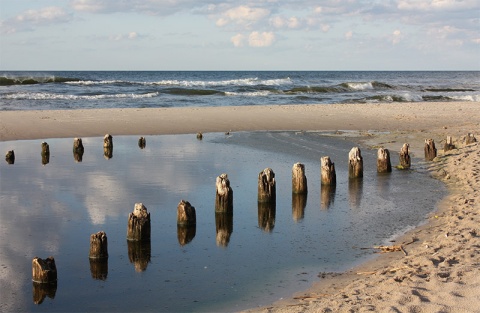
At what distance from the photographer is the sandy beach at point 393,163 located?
6973mm

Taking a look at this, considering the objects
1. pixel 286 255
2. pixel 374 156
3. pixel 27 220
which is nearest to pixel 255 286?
pixel 286 255

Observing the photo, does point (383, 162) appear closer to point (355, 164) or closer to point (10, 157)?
point (355, 164)

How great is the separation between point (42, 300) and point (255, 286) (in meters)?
2.51

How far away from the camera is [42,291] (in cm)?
768

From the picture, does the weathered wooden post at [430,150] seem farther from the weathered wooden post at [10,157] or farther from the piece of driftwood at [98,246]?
the weathered wooden post at [10,157]

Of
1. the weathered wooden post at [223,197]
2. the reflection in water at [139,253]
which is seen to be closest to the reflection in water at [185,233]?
the reflection in water at [139,253]

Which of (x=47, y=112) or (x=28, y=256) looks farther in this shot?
(x=47, y=112)

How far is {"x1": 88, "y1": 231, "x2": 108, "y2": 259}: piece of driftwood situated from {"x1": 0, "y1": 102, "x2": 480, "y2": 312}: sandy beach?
2.63 m

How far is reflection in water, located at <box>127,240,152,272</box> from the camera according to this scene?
8.68 meters

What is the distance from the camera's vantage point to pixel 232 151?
18812 millimetres

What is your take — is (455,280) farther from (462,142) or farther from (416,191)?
(462,142)

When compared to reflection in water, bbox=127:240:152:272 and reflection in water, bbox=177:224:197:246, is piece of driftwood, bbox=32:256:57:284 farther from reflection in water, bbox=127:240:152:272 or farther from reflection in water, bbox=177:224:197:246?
reflection in water, bbox=177:224:197:246

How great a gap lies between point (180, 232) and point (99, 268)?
200 cm

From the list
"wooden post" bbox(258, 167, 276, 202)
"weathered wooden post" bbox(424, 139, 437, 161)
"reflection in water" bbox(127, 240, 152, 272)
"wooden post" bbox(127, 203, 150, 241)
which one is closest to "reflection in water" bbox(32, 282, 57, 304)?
"reflection in water" bbox(127, 240, 152, 272)
